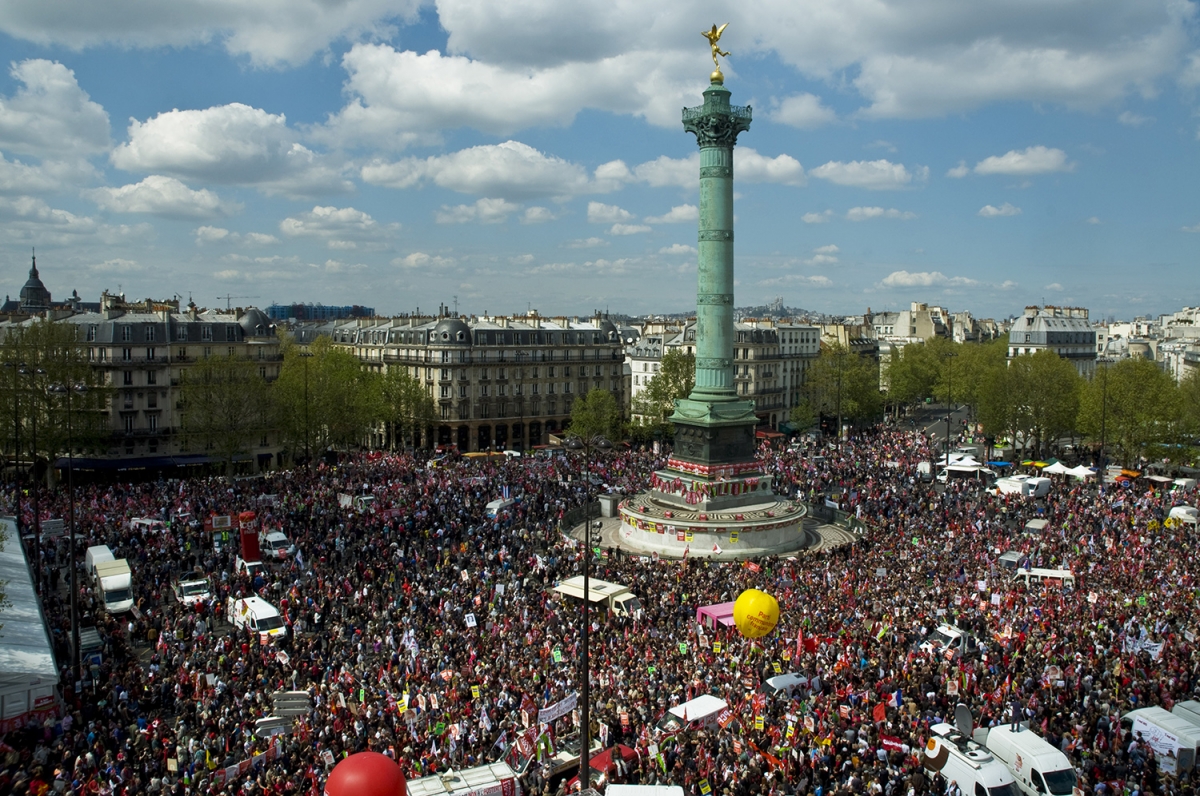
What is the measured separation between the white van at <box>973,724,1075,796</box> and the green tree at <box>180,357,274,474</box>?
41876mm

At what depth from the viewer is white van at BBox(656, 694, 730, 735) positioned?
1714 centimetres

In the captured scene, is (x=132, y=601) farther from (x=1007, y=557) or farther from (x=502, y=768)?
(x=1007, y=557)

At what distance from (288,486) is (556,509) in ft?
43.9

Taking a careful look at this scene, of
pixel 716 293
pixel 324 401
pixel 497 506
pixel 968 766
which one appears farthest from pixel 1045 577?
pixel 324 401

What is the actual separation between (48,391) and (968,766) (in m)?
43.8

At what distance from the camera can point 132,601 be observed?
26.2 meters

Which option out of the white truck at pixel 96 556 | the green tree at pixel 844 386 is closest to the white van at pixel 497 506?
the white truck at pixel 96 556

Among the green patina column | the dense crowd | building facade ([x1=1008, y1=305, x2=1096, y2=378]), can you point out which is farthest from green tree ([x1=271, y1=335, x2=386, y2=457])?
building facade ([x1=1008, y1=305, x2=1096, y2=378])

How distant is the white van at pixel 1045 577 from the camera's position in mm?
26578

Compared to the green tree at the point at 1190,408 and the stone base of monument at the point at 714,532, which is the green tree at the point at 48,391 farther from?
the green tree at the point at 1190,408

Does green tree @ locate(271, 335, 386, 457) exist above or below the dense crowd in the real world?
above

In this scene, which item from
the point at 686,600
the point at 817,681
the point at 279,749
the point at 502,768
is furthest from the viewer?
the point at 686,600

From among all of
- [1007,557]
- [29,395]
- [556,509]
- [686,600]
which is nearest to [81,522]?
[29,395]

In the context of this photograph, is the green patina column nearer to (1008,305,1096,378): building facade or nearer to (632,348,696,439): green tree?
(632,348,696,439): green tree
